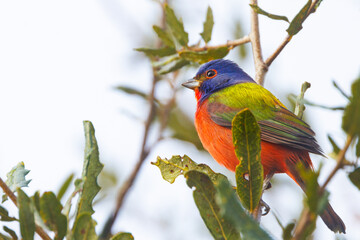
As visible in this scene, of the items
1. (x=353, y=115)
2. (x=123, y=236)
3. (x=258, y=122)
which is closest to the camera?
(x=353, y=115)

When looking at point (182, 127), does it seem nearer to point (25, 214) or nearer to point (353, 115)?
point (25, 214)

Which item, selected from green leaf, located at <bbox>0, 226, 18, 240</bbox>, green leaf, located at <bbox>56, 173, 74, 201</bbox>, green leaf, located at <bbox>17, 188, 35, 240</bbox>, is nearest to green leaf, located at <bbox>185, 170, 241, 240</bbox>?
green leaf, located at <bbox>17, 188, 35, 240</bbox>

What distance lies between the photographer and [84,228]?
1745mm

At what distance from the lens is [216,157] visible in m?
4.17

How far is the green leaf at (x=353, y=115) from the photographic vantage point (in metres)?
1.30

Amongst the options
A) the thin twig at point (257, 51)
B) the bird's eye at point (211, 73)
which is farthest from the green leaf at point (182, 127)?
the thin twig at point (257, 51)

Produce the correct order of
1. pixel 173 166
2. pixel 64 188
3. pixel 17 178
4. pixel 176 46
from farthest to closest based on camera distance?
pixel 176 46 → pixel 173 166 → pixel 64 188 → pixel 17 178

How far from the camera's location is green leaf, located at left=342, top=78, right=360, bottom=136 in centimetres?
130

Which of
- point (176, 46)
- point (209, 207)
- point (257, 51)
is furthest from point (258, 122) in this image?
point (209, 207)

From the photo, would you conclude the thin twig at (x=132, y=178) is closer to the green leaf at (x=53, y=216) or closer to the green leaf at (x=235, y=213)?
the green leaf at (x=53, y=216)

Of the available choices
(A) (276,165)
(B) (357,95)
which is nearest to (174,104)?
(A) (276,165)

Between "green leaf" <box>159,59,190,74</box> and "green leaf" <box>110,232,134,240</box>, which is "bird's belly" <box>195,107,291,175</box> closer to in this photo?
"green leaf" <box>159,59,190,74</box>

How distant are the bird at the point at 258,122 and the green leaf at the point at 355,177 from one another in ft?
5.34

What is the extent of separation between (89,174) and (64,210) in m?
0.19
